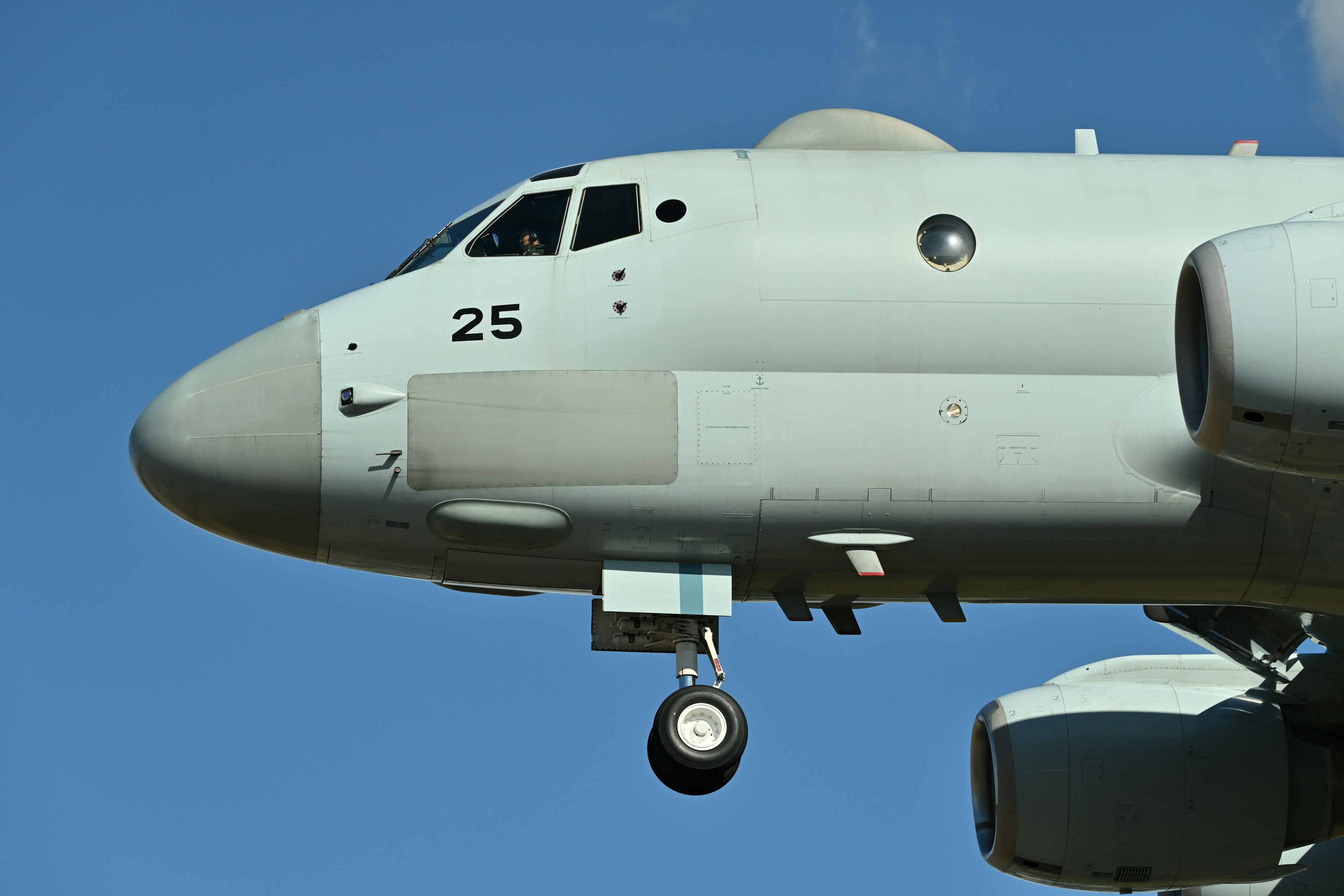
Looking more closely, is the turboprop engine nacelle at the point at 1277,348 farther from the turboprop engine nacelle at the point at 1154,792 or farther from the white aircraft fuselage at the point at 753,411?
the turboprop engine nacelle at the point at 1154,792

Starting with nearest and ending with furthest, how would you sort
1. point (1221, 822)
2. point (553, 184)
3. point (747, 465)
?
point (747, 465) → point (553, 184) → point (1221, 822)

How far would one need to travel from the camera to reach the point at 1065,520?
12711 millimetres

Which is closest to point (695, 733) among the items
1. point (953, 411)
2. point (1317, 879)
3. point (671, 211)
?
point (953, 411)

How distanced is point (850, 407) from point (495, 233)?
9.88 ft

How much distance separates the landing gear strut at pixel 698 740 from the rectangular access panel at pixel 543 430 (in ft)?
5.19

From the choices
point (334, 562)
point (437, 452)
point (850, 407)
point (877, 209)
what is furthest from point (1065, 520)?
point (334, 562)

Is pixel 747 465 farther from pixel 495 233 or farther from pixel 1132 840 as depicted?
pixel 1132 840

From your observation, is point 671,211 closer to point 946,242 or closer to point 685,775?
point 946,242

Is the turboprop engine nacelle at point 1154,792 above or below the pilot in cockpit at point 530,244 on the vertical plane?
below

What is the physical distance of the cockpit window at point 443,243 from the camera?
1343cm

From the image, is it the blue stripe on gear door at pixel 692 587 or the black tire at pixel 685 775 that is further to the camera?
the blue stripe on gear door at pixel 692 587

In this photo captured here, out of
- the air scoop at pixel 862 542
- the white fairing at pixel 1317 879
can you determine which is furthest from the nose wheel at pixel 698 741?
the white fairing at pixel 1317 879

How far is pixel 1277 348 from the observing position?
11.0m

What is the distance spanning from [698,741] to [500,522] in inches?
82.9
